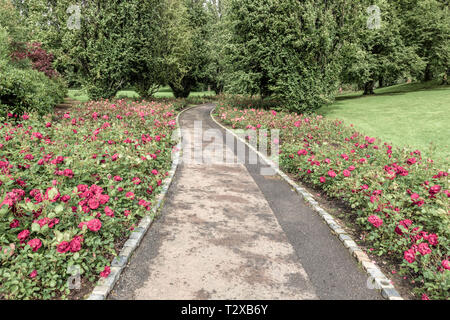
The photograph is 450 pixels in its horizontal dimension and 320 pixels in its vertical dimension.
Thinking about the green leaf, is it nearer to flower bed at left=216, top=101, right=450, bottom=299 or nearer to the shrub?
flower bed at left=216, top=101, right=450, bottom=299

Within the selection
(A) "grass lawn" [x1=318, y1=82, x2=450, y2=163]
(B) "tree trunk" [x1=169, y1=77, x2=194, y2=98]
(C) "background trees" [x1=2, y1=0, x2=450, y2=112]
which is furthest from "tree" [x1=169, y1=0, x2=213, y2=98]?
(A) "grass lawn" [x1=318, y1=82, x2=450, y2=163]

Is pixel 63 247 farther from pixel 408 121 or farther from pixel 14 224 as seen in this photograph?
pixel 408 121

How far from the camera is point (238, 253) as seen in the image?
4473 millimetres

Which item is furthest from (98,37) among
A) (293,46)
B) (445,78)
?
(445,78)

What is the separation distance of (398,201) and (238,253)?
10.0 ft

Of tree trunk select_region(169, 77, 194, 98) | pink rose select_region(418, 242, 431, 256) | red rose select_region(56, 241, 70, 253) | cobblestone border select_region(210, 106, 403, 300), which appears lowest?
cobblestone border select_region(210, 106, 403, 300)

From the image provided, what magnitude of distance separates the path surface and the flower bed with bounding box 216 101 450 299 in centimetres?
66

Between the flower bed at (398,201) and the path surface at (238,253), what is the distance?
658 millimetres

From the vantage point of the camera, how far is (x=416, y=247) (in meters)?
3.81

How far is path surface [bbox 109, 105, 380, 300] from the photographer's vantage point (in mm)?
3643

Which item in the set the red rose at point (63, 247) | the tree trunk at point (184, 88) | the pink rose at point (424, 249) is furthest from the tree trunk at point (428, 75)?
the red rose at point (63, 247)
